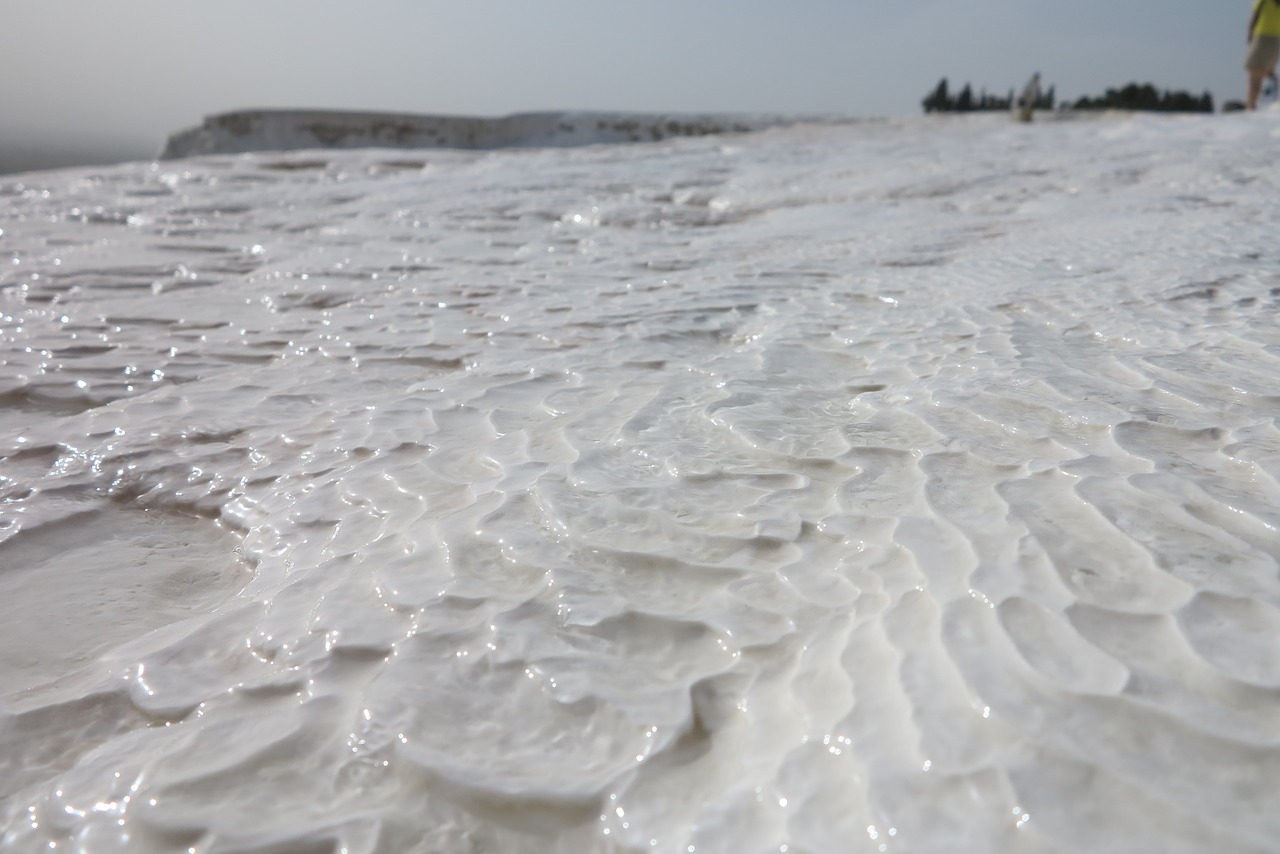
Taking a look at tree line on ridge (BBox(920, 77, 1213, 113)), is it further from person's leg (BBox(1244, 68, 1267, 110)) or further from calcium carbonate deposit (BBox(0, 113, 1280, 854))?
calcium carbonate deposit (BBox(0, 113, 1280, 854))

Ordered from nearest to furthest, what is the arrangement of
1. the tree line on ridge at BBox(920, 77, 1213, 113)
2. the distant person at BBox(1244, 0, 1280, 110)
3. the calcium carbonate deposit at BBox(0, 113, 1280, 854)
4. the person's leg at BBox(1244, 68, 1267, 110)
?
1. the calcium carbonate deposit at BBox(0, 113, 1280, 854)
2. the distant person at BBox(1244, 0, 1280, 110)
3. the person's leg at BBox(1244, 68, 1267, 110)
4. the tree line on ridge at BBox(920, 77, 1213, 113)

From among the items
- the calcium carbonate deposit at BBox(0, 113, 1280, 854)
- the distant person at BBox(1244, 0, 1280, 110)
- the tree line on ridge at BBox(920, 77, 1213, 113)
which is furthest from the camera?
the tree line on ridge at BBox(920, 77, 1213, 113)

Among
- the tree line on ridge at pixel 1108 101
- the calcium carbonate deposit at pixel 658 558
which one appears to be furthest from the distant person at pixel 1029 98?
the calcium carbonate deposit at pixel 658 558

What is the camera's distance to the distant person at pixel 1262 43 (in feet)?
26.2

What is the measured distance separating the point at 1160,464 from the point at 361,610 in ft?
4.92

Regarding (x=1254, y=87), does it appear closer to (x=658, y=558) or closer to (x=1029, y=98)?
(x=1029, y=98)

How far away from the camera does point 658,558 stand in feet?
5.65

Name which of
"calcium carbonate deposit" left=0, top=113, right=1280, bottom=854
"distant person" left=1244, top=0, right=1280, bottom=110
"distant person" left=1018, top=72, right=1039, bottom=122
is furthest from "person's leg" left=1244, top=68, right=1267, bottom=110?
"calcium carbonate deposit" left=0, top=113, right=1280, bottom=854

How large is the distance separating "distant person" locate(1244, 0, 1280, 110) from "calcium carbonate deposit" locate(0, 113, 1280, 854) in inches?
216

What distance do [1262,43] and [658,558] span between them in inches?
350

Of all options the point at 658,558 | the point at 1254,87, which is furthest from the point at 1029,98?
the point at 658,558

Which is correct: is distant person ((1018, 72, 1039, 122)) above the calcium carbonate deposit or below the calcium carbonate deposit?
above

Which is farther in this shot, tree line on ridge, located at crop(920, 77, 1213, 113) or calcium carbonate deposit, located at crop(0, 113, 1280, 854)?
tree line on ridge, located at crop(920, 77, 1213, 113)

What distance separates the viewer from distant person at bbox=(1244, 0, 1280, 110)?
798 cm
